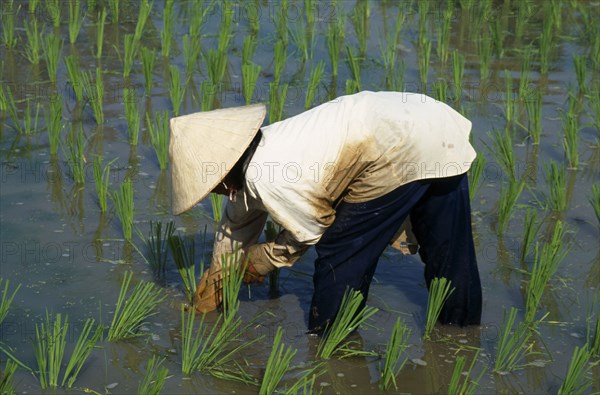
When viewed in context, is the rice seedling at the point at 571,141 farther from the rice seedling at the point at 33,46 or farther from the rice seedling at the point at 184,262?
the rice seedling at the point at 33,46

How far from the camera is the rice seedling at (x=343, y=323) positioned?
372 centimetres

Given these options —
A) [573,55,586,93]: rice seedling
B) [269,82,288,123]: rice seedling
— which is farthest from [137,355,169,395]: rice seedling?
[573,55,586,93]: rice seedling

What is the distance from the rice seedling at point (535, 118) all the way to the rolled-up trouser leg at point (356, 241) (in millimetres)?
2348

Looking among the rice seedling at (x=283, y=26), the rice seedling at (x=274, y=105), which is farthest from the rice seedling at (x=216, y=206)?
the rice seedling at (x=283, y=26)

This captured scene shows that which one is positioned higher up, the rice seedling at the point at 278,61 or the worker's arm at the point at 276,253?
the rice seedling at the point at 278,61

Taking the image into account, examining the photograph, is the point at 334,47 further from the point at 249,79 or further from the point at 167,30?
the point at 167,30

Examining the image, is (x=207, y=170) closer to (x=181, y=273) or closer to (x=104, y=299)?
(x=181, y=273)

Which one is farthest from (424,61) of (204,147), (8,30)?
(204,147)

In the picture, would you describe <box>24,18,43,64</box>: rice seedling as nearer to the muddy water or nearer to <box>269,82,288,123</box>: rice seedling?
the muddy water

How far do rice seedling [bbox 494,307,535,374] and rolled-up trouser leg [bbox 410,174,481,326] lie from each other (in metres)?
0.20

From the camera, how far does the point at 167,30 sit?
22.3 feet

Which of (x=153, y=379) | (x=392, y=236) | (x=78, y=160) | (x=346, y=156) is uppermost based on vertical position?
(x=346, y=156)

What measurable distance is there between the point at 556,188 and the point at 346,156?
1937 mm

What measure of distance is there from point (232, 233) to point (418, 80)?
318 centimetres
